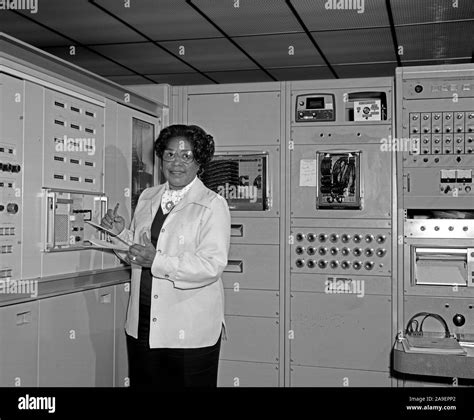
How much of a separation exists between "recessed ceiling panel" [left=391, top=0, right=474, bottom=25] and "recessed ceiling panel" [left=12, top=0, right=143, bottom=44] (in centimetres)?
252

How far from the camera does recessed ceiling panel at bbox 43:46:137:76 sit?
6.32 meters

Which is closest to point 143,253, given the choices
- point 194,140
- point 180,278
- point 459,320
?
point 180,278

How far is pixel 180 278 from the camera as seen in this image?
2.25 metres

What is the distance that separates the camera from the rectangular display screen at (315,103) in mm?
3328

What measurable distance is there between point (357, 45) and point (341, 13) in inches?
40.0

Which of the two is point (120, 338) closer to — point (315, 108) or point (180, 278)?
point (180, 278)

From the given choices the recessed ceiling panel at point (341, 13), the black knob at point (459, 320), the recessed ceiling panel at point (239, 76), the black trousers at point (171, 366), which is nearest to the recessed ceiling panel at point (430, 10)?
the recessed ceiling panel at point (341, 13)

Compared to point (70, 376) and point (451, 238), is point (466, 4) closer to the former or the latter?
point (451, 238)

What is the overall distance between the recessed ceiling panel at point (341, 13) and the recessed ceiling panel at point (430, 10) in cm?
12

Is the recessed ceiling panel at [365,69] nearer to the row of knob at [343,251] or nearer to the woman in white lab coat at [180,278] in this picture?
the row of knob at [343,251]

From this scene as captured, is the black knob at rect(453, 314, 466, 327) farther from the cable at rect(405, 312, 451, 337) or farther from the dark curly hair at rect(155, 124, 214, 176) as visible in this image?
the dark curly hair at rect(155, 124, 214, 176)

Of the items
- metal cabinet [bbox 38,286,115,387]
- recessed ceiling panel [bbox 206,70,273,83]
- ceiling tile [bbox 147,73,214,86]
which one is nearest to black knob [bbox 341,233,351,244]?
metal cabinet [bbox 38,286,115,387]

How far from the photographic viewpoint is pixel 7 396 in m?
0.50

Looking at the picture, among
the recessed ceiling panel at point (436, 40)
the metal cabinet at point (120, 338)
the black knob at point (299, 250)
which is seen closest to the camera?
the metal cabinet at point (120, 338)
